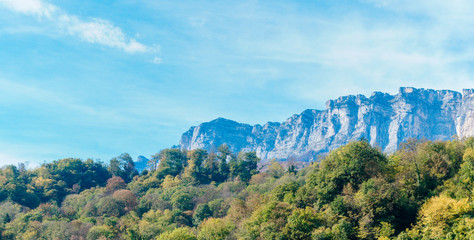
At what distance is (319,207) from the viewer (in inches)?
1944

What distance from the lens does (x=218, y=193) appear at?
8525 cm

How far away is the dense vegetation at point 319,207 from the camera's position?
42.8 m

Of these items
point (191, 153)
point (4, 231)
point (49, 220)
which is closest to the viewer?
point (4, 231)

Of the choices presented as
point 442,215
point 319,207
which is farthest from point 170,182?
point 442,215

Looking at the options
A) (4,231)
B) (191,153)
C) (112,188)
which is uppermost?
(191,153)

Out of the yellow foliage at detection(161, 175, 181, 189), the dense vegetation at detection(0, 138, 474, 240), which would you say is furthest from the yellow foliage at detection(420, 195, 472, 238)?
the yellow foliage at detection(161, 175, 181, 189)

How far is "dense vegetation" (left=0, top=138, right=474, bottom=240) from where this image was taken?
140 feet

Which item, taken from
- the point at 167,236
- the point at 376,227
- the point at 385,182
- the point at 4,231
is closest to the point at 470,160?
the point at 385,182

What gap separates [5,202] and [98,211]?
20587 millimetres

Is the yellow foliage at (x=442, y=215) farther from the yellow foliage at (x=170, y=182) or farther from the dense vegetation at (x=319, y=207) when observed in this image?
the yellow foliage at (x=170, y=182)

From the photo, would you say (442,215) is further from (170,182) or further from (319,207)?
(170,182)

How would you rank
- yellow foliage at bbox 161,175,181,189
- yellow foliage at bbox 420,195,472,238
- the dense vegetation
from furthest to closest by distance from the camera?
yellow foliage at bbox 161,175,181,189 → the dense vegetation → yellow foliage at bbox 420,195,472,238

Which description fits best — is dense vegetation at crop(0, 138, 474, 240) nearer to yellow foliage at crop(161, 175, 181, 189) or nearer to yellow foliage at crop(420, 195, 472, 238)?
yellow foliage at crop(420, 195, 472, 238)

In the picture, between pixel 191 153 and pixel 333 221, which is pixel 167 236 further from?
pixel 191 153
